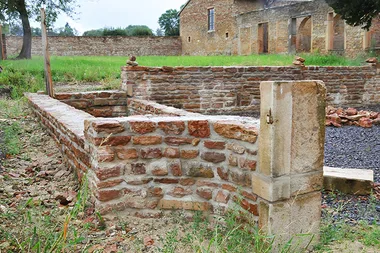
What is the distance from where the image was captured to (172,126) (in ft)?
10.9

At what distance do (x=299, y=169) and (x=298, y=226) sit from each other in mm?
446

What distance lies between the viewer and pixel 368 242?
293cm

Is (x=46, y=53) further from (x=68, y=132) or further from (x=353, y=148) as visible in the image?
(x=353, y=148)

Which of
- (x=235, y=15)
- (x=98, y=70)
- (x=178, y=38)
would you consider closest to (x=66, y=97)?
(x=98, y=70)

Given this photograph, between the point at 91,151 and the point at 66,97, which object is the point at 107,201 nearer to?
the point at 91,151

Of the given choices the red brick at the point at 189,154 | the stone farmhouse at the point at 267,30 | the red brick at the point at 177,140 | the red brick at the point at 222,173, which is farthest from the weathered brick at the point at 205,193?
the stone farmhouse at the point at 267,30

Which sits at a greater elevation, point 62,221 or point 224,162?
point 224,162

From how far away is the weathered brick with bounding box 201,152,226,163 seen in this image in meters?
3.24

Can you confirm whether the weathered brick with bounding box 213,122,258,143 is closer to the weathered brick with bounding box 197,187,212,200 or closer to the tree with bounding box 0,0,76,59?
the weathered brick with bounding box 197,187,212,200

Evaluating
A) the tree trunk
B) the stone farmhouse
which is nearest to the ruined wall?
the stone farmhouse

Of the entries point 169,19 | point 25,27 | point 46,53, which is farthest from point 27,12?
point 169,19

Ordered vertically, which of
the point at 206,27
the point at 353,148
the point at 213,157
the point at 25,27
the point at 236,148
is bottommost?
the point at 353,148

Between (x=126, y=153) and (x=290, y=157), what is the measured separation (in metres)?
1.34

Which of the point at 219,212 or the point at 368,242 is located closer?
the point at 368,242
